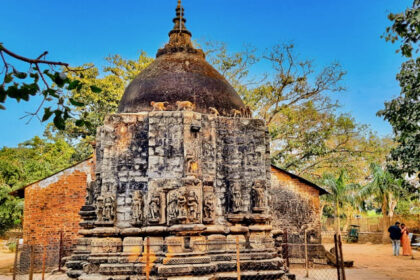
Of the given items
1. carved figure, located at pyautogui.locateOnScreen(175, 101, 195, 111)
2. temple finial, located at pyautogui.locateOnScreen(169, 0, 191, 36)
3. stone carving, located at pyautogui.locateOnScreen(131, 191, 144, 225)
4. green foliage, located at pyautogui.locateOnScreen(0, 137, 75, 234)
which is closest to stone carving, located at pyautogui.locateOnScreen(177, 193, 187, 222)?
stone carving, located at pyautogui.locateOnScreen(131, 191, 144, 225)

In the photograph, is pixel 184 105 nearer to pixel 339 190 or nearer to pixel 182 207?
pixel 182 207

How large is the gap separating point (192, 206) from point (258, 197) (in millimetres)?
1857

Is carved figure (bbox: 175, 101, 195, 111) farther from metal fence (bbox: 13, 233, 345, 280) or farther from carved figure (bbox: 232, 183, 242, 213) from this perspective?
metal fence (bbox: 13, 233, 345, 280)

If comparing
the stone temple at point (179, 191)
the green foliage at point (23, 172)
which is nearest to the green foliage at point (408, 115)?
the stone temple at point (179, 191)

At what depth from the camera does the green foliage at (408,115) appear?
992 cm

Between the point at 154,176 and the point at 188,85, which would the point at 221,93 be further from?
the point at 154,176

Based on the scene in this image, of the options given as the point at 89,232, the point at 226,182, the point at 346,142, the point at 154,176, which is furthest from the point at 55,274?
the point at 346,142

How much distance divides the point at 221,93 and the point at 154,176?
3305 millimetres

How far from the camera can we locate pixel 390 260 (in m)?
18.0

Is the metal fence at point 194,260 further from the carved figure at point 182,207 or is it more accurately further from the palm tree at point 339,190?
the palm tree at point 339,190

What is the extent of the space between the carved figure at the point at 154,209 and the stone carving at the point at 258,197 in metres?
2.42

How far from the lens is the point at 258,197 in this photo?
9.57 metres

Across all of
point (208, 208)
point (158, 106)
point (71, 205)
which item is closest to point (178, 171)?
point (208, 208)

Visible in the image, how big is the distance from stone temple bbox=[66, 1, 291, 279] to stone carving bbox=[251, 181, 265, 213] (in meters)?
0.03
